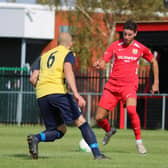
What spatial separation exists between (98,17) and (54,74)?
2354cm

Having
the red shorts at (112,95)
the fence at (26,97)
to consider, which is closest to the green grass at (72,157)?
the red shorts at (112,95)

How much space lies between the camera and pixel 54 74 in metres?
Result: 11.2

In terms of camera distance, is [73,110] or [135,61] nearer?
[73,110]

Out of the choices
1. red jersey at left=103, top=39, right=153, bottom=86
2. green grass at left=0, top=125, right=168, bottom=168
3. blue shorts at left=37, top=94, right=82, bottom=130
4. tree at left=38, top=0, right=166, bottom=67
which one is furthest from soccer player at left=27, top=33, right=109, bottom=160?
tree at left=38, top=0, right=166, bottom=67

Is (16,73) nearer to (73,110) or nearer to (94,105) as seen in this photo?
(94,105)

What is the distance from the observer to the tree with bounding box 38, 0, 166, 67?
32.7 m

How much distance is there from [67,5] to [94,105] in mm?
8107

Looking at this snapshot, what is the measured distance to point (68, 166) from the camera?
10.2 m

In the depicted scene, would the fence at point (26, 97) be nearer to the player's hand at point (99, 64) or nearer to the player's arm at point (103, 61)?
the player's arm at point (103, 61)

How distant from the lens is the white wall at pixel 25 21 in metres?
39.8

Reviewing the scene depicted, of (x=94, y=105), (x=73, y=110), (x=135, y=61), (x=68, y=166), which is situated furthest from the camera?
(x=94, y=105)

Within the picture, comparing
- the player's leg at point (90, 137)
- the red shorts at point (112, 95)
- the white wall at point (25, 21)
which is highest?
the white wall at point (25, 21)

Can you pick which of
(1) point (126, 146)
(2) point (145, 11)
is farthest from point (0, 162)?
(2) point (145, 11)

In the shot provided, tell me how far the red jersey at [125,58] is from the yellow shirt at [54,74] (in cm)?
259
